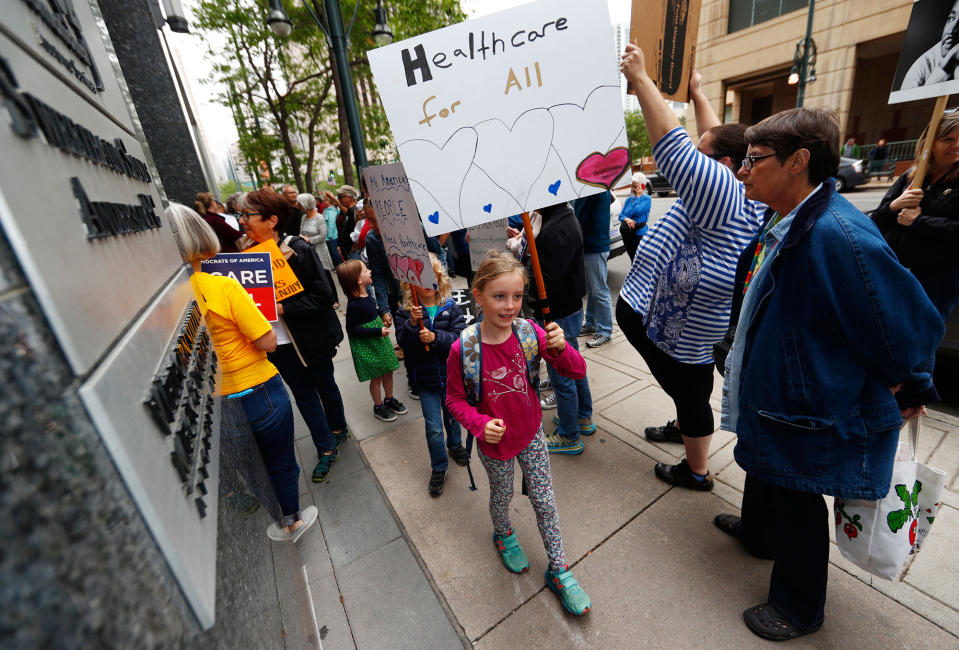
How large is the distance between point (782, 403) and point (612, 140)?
135 centimetres

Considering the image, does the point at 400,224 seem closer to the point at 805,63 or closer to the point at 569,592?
the point at 569,592

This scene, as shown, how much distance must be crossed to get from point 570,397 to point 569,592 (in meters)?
1.29

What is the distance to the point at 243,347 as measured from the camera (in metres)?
2.19

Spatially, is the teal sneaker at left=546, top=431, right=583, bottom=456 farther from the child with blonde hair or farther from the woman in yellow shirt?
the woman in yellow shirt

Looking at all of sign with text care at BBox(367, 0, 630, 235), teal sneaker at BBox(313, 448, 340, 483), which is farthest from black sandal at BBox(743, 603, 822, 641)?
teal sneaker at BBox(313, 448, 340, 483)

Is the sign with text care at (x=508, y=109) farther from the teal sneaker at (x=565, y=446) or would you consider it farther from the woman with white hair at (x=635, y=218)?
the woman with white hair at (x=635, y=218)

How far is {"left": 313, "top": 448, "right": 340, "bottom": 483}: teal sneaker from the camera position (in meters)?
3.31

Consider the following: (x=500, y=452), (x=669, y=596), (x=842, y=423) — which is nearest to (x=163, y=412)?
(x=500, y=452)

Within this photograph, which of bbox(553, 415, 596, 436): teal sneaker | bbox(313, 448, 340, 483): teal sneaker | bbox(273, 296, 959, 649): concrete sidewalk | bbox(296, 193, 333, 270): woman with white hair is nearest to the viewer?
bbox(273, 296, 959, 649): concrete sidewalk

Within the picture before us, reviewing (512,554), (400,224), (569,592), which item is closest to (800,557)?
(569,592)

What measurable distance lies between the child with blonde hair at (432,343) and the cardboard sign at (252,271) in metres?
0.82

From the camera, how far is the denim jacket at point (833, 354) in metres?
1.39

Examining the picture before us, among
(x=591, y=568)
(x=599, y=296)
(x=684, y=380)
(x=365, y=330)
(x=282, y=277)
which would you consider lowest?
(x=591, y=568)

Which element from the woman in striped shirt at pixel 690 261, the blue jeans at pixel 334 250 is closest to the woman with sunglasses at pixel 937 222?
the woman in striped shirt at pixel 690 261
